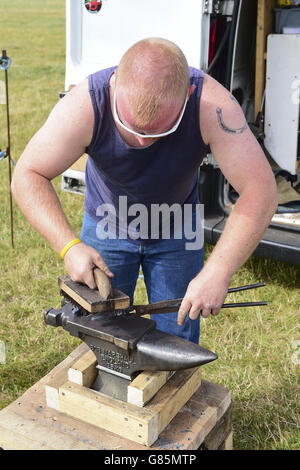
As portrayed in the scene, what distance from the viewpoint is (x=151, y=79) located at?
5.77 ft

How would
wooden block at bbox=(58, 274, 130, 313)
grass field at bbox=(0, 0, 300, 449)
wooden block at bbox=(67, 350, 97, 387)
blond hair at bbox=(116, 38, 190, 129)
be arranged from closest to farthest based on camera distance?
blond hair at bbox=(116, 38, 190, 129) < wooden block at bbox=(58, 274, 130, 313) < wooden block at bbox=(67, 350, 97, 387) < grass field at bbox=(0, 0, 300, 449)

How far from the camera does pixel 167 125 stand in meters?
1.88

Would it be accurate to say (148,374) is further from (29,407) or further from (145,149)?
(145,149)

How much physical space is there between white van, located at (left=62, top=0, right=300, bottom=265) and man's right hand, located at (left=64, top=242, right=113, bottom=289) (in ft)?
6.36

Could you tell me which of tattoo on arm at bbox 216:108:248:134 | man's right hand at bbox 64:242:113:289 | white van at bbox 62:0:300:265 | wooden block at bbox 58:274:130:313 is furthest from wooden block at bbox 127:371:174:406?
white van at bbox 62:0:300:265

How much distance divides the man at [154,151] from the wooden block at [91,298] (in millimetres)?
37

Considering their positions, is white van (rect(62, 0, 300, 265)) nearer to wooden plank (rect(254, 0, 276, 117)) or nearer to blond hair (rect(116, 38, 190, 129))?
wooden plank (rect(254, 0, 276, 117))

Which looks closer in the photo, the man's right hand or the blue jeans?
the man's right hand

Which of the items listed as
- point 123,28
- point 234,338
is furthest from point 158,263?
point 123,28

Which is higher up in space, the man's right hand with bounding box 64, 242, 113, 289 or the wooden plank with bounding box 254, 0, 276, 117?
the wooden plank with bounding box 254, 0, 276, 117

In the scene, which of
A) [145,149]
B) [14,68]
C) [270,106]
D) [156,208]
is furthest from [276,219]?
[14,68]

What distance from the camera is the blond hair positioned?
1764mm

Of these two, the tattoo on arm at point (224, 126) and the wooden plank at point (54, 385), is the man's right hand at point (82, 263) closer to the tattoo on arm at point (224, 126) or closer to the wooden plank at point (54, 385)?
the wooden plank at point (54, 385)

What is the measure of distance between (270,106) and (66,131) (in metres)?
2.87
